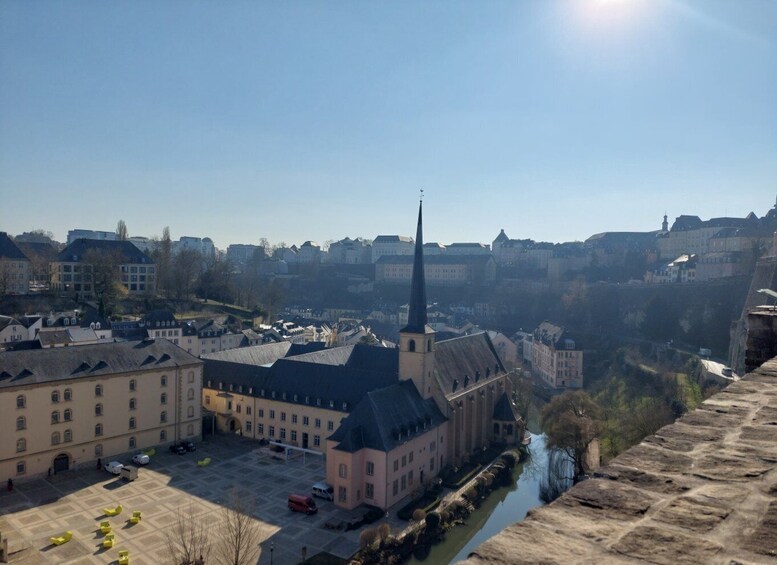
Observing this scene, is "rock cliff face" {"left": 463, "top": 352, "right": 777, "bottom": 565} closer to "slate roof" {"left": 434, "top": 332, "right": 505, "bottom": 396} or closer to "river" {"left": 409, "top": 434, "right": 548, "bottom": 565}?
"river" {"left": 409, "top": 434, "right": 548, "bottom": 565}

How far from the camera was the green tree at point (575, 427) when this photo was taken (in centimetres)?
3019

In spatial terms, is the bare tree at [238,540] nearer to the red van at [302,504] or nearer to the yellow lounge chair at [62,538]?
the red van at [302,504]

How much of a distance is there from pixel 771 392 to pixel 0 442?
110 feet

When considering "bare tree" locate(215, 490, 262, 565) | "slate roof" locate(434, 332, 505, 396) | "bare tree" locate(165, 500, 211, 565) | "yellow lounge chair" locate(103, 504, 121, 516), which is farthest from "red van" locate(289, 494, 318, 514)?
"slate roof" locate(434, 332, 505, 396)

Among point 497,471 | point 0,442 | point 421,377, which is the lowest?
point 497,471

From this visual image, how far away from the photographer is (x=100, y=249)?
70.1 meters

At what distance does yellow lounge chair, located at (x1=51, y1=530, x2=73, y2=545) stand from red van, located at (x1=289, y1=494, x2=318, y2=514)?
9.18 metres

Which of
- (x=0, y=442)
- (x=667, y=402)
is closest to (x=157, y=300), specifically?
(x=0, y=442)

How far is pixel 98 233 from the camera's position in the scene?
164625mm

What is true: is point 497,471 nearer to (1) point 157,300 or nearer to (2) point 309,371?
(2) point 309,371

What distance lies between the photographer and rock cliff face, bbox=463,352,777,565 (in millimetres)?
2412

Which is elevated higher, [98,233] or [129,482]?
[98,233]

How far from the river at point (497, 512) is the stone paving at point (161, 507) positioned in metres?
2.55

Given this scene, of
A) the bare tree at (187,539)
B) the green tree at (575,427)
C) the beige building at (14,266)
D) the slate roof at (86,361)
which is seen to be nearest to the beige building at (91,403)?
the slate roof at (86,361)
